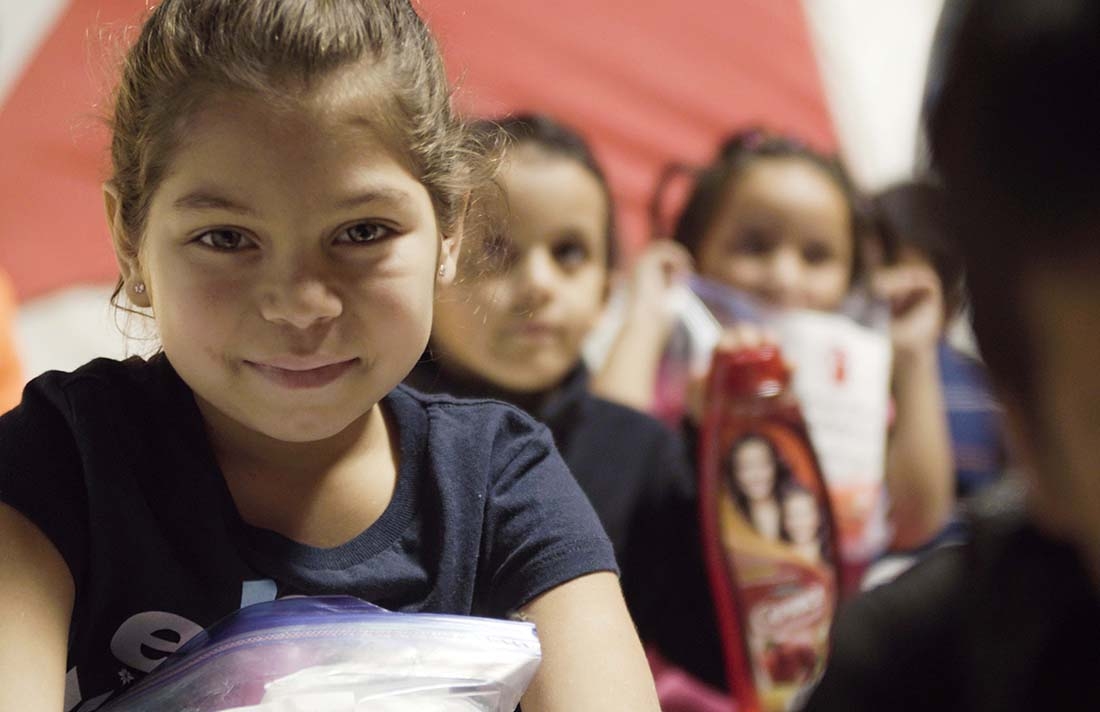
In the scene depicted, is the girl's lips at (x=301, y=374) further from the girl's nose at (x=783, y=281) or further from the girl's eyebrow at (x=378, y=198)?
the girl's nose at (x=783, y=281)

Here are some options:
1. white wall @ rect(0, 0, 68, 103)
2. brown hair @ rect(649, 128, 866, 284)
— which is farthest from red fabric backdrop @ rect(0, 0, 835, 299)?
brown hair @ rect(649, 128, 866, 284)

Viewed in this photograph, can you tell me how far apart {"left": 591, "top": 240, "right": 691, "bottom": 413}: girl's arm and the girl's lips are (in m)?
0.56

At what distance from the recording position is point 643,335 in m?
1.06

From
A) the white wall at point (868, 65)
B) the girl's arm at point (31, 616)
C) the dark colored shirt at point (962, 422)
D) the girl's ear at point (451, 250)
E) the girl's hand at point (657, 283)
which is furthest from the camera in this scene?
the white wall at point (868, 65)

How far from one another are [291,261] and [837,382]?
0.62 m

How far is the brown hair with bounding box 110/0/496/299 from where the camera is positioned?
1.50 feet

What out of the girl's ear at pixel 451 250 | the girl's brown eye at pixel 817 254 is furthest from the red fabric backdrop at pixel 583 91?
the girl's ear at pixel 451 250

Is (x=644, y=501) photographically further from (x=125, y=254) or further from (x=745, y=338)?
(x=125, y=254)

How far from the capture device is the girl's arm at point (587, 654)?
48cm

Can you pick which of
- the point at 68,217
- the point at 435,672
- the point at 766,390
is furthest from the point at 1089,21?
the point at 68,217

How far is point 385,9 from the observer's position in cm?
51

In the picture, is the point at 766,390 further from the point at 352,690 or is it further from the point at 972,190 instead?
the point at 972,190

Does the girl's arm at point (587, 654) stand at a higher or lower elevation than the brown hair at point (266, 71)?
lower

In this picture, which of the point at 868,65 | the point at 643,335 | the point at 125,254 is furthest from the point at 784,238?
the point at 125,254
